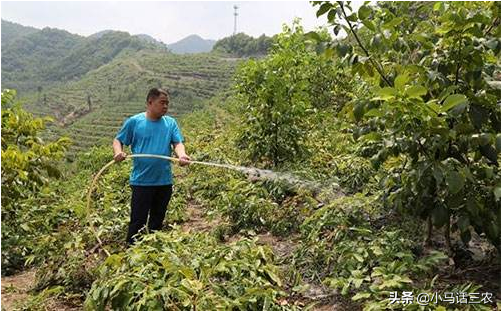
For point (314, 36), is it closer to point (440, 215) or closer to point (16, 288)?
point (440, 215)

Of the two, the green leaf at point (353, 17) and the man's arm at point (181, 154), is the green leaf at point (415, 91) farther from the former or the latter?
the man's arm at point (181, 154)

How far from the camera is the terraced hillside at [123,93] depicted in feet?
87.3

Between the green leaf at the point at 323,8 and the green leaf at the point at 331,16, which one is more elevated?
the green leaf at the point at 323,8

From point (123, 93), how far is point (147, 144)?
1194 inches

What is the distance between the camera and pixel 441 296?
9.16 feet

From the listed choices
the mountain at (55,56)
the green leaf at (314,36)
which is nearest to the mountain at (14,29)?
the mountain at (55,56)

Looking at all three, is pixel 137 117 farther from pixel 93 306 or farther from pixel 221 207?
pixel 93 306

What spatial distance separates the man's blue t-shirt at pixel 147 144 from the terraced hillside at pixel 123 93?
61.8 feet

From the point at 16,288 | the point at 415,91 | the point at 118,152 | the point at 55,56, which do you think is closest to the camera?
the point at 415,91

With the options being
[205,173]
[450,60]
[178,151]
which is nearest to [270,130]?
[205,173]

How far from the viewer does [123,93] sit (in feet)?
109

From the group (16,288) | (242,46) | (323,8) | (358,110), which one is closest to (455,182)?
(358,110)

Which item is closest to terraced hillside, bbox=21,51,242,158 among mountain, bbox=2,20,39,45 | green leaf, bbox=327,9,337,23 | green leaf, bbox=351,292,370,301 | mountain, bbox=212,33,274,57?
mountain, bbox=212,33,274,57

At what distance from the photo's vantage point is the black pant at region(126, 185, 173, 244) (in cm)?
402
